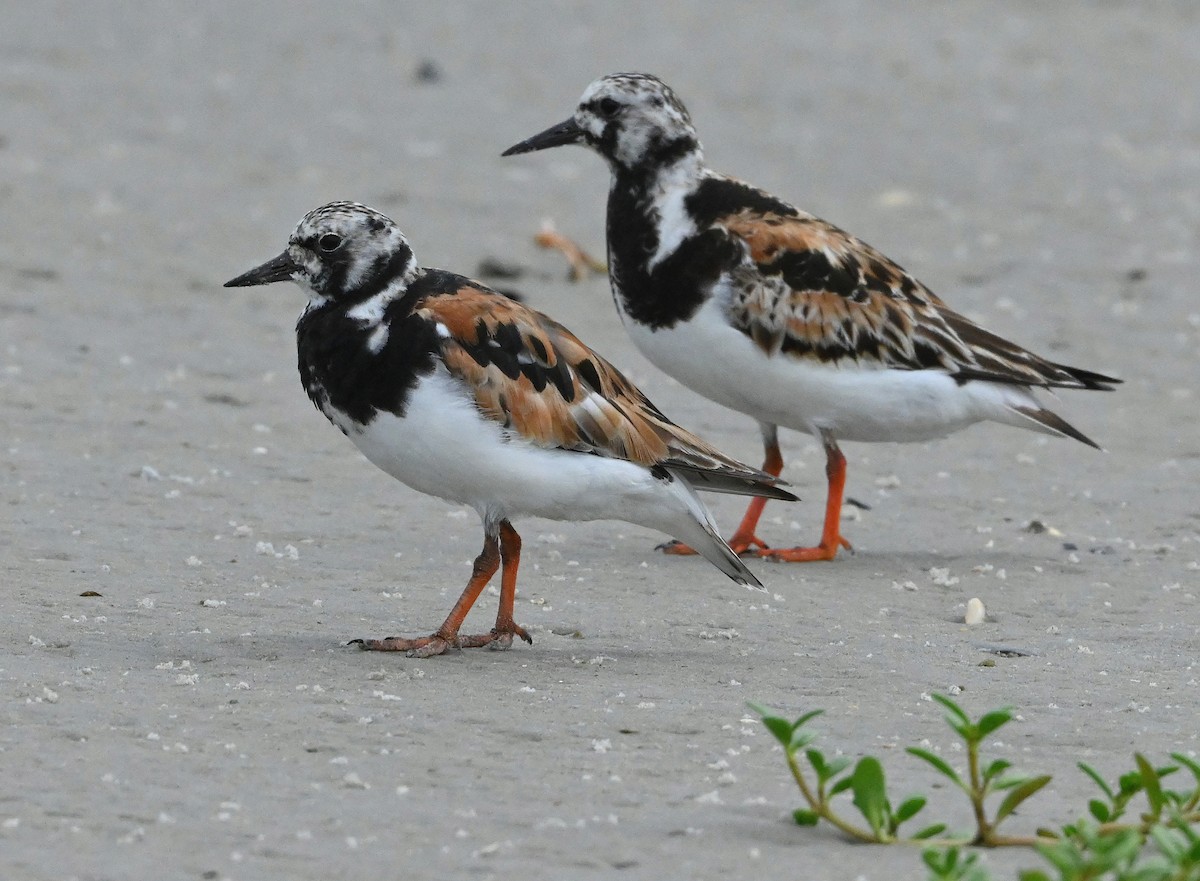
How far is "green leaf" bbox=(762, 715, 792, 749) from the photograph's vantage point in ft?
12.7

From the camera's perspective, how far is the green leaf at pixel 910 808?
12.6ft

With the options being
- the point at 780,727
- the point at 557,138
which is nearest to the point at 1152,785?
the point at 780,727

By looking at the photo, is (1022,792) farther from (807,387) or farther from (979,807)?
(807,387)

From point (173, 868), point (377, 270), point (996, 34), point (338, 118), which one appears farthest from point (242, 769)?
point (996, 34)

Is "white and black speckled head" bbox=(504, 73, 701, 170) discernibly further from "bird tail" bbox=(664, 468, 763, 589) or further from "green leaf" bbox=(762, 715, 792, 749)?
"green leaf" bbox=(762, 715, 792, 749)

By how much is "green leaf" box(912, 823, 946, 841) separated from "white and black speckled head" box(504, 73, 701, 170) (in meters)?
4.17

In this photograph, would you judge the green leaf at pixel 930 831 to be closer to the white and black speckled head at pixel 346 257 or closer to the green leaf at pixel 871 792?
the green leaf at pixel 871 792

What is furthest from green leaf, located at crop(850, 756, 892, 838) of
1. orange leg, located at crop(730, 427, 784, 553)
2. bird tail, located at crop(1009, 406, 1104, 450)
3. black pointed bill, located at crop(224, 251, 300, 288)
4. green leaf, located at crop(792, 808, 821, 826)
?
bird tail, located at crop(1009, 406, 1104, 450)

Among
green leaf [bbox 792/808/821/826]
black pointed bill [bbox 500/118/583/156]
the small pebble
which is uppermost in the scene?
black pointed bill [bbox 500/118/583/156]

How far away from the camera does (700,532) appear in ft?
19.1

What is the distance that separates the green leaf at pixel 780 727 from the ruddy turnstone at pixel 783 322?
3.37 metres

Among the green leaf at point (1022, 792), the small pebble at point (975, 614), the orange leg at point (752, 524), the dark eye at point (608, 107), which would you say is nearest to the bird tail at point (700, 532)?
the small pebble at point (975, 614)

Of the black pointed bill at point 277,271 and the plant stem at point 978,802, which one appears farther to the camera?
the black pointed bill at point 277,271

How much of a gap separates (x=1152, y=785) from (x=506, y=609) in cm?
240
